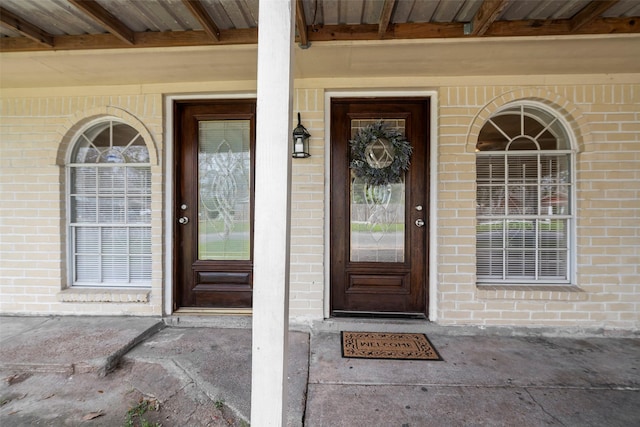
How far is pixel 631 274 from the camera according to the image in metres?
2.39

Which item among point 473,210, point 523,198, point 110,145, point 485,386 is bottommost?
point 485,386

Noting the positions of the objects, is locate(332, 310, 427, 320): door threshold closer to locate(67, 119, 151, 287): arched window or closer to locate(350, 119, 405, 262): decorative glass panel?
locate(350, 119, 405, 262): decorative glass panel

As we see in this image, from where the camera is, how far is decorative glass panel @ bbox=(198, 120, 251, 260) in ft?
8.78

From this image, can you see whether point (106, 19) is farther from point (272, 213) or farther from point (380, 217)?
point (380, 217)

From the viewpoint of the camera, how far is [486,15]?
69.2 inches

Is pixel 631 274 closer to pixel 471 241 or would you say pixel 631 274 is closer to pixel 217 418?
pixel 471 241

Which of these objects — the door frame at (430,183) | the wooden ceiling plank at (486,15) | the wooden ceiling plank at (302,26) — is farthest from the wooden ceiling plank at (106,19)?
the wooden ceiling plank at (486,15)

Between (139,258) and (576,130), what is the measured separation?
4.07 m

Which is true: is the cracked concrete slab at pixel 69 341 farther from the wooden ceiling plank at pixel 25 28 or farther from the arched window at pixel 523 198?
the arched window at pixel 523 198

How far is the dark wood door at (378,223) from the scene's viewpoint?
2594mm

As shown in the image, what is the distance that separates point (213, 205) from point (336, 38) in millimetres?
1743

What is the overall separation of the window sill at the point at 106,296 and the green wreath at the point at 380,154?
222cm

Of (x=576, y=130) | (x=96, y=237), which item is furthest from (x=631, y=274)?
(x=96, y=237)

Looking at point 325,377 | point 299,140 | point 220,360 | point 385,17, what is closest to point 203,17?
point 299,140
